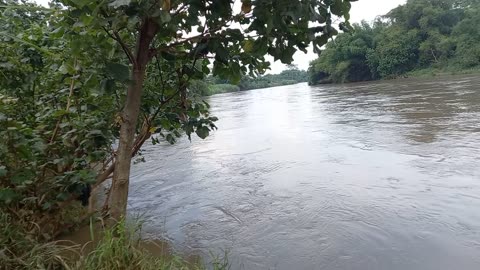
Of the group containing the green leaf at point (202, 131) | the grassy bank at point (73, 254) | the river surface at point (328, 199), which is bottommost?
the river surface at point (328, 199)

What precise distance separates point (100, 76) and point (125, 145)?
463mm

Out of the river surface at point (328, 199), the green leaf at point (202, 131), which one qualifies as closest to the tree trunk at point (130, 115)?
the green leaf at point (202, 131)

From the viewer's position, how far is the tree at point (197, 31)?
1.60 metres

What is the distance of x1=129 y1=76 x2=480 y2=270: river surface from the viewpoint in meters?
3.33

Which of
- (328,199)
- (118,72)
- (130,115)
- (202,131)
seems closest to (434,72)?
(328,199)

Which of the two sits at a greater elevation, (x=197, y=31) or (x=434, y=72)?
(x=197, y=31)

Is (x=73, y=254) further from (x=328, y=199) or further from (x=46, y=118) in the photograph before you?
(x=328, y=199)

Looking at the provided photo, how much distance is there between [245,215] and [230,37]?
9.05 ft

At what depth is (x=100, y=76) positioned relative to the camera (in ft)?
7.55

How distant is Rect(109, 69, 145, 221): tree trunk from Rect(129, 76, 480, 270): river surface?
4.42 feet

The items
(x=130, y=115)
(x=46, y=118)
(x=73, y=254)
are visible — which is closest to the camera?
(x=130, y=115)

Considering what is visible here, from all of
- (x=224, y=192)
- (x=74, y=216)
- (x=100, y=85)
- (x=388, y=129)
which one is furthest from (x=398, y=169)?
(x=100, y=85)

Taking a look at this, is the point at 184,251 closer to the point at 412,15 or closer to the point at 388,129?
the point at 388,129

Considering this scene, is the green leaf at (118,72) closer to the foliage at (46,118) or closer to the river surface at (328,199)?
the foliage at (46,118)
